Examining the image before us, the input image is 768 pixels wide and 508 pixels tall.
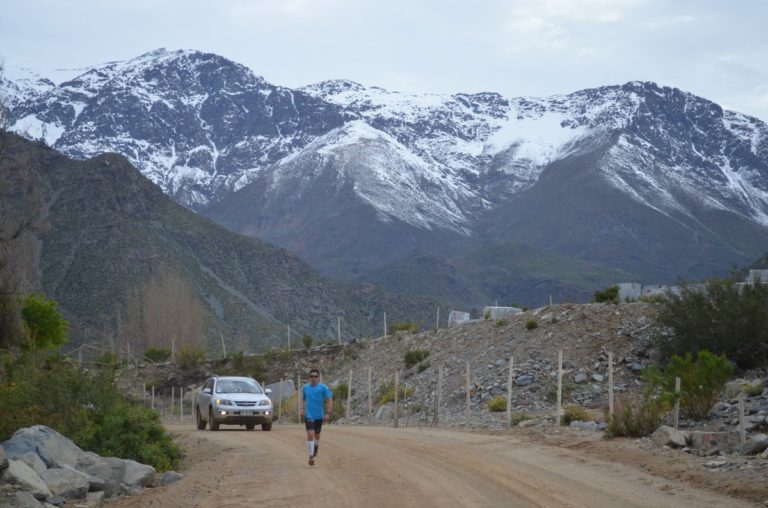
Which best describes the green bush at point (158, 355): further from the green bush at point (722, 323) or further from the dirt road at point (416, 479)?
the dirt road at point (416, 479)

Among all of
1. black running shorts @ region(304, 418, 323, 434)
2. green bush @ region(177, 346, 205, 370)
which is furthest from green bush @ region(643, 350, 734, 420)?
green bush @ region(177, 346, 205, 370)

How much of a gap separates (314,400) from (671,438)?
705 cm

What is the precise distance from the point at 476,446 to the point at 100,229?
91.1 meters

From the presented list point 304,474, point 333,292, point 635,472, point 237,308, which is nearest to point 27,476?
point 304,474

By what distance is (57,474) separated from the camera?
17.4m

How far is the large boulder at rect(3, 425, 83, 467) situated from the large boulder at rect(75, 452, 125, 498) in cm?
18

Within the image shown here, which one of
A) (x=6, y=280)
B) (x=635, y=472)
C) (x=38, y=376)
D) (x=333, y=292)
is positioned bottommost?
(x=635, y=472)

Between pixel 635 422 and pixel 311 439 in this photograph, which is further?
pixel 635 422

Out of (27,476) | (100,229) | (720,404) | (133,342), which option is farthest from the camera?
(100,229)

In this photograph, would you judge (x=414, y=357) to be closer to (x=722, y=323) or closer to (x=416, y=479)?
(x=722, y=323)

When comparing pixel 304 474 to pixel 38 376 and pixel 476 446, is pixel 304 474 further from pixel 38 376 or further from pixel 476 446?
pixel 38 376

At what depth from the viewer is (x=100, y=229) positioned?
10919 centimetres

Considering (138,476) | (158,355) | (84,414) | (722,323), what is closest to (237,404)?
(84,414)

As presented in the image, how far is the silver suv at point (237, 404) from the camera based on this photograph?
32250 millimetres
